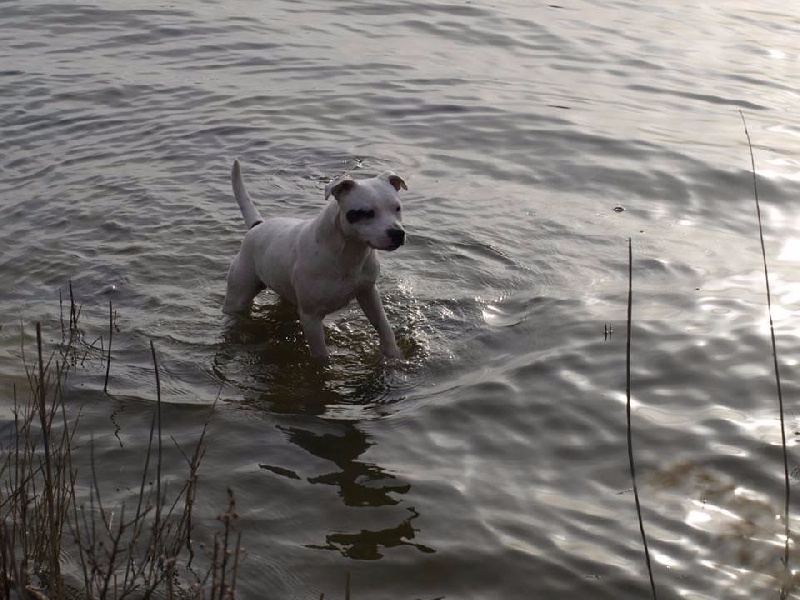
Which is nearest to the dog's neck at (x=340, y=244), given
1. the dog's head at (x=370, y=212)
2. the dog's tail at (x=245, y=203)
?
the dog's head at (x=370, y=212)

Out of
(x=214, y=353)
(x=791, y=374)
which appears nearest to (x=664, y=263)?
(x=791, y=374)

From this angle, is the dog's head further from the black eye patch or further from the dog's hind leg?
the dog's hind leg

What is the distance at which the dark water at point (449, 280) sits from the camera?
16.0 feet

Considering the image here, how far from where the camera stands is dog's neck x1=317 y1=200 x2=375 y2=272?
20.3 ft

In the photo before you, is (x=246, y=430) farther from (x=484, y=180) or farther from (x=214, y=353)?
(x=484, y=180)

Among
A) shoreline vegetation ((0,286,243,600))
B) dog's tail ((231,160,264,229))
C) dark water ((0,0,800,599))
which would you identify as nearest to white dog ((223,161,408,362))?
dog's tail ((231,160,264,229))

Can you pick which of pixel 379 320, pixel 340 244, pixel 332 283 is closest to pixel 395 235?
pixel 340 244

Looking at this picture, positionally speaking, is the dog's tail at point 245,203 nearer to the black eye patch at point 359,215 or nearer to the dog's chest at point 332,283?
the dog's chest at point 332,283

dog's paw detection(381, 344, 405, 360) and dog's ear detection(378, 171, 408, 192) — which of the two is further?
dog's paw detection(381, 344, 405, 360)

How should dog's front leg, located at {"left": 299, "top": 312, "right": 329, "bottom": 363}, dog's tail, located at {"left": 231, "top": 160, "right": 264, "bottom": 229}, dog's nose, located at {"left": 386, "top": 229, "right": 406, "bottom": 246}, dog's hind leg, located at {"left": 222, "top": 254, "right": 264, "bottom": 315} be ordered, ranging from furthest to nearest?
1. dog's tail, located at {"left": 231, "top": 160, "right": 264, "bottom": 229}
2. dog's hind leg, located at {"left": 222, "top": 254, "right": 264, "bottom": 315}
3. dog's front leg, located at {"left": 299, "top": 312, "right": 329, "bottom": 363}
4. dog's nose, located at {"left": 386, "top": 229, "right": 406, "bottom": 246}

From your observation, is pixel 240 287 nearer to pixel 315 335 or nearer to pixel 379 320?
pixel 315 335

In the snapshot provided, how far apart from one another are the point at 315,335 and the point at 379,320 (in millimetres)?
402

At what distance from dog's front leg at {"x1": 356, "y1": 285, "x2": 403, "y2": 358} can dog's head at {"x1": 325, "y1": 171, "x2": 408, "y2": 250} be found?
25.8 inches

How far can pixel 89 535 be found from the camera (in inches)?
177
